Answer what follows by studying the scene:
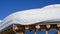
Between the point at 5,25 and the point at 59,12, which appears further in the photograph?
the point at 5,25

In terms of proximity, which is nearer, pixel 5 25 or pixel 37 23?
pixel 37 23

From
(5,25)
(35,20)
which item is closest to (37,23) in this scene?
(35,20)


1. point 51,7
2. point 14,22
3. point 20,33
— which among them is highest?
point 51,7

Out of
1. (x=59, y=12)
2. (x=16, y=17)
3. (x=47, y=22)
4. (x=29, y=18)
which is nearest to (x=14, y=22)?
(x=16, y=17)

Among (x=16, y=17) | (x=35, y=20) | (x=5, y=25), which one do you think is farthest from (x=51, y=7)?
(x=5, y=25)

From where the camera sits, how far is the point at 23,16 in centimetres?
354

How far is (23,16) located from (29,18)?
14 cm

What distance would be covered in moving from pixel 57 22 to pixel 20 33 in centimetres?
87

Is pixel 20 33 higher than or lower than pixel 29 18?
lower

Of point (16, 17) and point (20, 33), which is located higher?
point (16, 17)

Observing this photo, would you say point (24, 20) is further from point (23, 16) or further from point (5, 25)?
point (5, 25)

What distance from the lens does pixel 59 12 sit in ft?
11.3

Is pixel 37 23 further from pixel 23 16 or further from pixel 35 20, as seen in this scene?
pixel 23 16

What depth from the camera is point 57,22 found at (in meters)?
3.44
